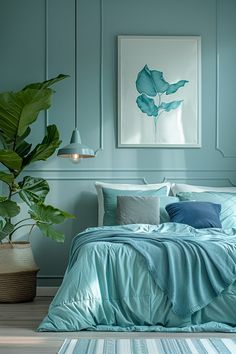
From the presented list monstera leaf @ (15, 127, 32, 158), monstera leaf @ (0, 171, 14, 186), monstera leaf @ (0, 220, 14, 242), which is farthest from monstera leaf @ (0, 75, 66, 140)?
monstera leaf @ (0, 220, 14, 242)

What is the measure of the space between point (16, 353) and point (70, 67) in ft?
11.5

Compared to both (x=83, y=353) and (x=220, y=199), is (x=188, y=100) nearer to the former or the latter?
(x=220, y=199)

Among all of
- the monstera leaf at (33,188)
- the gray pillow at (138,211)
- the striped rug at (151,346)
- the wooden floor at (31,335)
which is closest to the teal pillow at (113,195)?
the gray pillow at (138,211)

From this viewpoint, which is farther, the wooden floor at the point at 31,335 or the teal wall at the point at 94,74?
the teal wall at the point at 94,74

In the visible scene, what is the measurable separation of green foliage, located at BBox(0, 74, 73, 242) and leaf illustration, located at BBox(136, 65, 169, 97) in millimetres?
820

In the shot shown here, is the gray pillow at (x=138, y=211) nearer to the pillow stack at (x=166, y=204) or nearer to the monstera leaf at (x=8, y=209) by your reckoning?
the pillow stack at (x=166, y=204)

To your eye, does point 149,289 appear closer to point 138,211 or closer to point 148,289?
point 148,289

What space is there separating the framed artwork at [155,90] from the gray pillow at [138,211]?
83cm

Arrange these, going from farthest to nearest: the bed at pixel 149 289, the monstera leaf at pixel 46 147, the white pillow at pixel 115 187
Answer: the white pillow at pixel 115 187, the monstera leaf at pixel 46 147, the bed at pixel 149 289

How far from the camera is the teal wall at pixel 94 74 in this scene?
6.39 meters

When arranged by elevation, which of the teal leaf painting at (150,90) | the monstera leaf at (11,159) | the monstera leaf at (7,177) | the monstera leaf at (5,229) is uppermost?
the teal leaf painting at (150,90)

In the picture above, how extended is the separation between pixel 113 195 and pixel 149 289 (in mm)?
1925

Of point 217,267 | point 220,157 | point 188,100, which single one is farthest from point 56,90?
point 217,267

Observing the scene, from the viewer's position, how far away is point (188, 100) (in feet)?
21.2
